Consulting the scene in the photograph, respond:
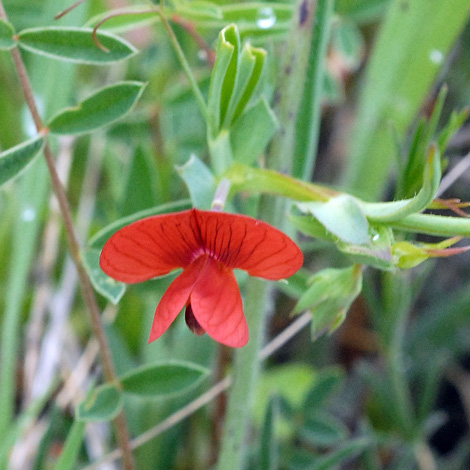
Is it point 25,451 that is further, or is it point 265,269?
point 25,451

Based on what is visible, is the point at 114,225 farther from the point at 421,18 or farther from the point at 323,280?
the point at 421,18

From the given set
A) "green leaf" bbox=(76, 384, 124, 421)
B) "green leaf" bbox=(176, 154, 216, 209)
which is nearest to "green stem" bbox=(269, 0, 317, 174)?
"green leaf" bbox=(176, 154, 216, 209)

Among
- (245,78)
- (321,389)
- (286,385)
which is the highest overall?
(245,78)

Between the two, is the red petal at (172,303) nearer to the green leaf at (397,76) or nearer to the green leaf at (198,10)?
the green leaf at (198,10)

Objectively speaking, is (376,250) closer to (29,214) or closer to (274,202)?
(274,202)

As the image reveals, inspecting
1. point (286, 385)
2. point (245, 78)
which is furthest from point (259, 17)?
point (286, 385)

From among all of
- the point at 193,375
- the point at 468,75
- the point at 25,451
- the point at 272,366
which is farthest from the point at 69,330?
the point at 468,75

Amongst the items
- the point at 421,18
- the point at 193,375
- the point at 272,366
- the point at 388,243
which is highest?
the point at 421,18
